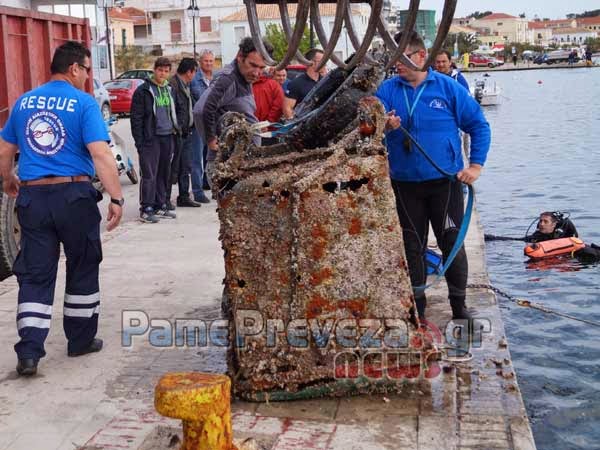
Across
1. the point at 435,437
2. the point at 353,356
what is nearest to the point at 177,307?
the point at 353,356

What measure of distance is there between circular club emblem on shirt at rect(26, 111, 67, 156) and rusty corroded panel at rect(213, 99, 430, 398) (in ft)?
4.23

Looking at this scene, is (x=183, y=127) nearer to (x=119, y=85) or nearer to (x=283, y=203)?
(x=283, y=203)

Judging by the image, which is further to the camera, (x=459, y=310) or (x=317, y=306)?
(x=459, y=310)

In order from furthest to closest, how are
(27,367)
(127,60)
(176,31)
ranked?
(176,31) → (127,60) → (27,367)

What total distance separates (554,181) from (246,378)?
49.0 ft

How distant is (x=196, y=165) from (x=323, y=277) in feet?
25.0

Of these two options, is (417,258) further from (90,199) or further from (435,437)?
(90,199)

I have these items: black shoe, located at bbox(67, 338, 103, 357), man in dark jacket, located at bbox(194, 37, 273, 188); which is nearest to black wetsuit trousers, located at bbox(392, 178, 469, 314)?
black shoe, located at bbox(67, 338, 103, 357)

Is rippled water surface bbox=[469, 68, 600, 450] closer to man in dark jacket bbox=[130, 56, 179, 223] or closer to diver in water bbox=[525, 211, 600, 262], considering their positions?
diver in water bbox=[525, 211, 600, 262]

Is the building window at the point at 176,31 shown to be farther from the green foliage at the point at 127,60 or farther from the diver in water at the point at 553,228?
the diver in water at the point at 553,228

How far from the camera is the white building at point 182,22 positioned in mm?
89562

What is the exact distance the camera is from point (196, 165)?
490 inches

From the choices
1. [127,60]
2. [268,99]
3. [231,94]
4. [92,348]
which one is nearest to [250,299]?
[92,348]

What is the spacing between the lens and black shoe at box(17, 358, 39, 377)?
5.69 m
